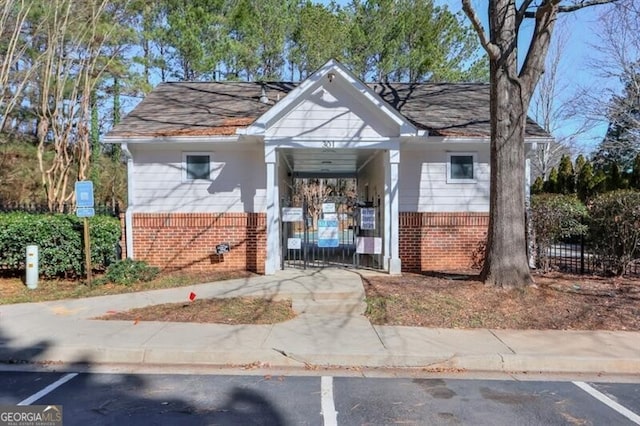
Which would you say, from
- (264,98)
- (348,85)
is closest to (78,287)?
(264,98)

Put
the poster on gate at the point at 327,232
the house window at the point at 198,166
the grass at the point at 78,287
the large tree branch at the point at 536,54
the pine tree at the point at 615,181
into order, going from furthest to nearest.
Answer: the pine tree at the point at 615,181
the house window at the point at 198,166
the poster on gate at the point at 327,232
the grass at the point at 78,287
the large tree branch at the point at 536,54

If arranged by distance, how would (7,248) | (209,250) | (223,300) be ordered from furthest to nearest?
(209,250) → (7,248) → (223,300)

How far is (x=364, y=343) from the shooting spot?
6152 mm

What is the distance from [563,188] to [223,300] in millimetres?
23359

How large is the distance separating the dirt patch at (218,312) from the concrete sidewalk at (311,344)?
0.25 metres

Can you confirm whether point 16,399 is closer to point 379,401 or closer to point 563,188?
point 379,401

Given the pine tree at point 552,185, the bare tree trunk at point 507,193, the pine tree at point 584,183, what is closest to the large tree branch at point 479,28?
the bare tree trunk at point 507,193

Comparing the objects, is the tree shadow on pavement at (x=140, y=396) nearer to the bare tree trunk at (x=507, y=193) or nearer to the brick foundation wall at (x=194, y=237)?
Answer: the bare tree trunk at (x=507, y=193)

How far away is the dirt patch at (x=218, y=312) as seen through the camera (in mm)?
7227

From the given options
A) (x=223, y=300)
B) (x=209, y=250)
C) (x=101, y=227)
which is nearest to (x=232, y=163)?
(x=209, y=250)

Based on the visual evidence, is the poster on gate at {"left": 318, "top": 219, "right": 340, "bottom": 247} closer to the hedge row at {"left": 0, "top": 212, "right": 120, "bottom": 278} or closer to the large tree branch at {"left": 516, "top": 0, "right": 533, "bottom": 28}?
the hedge row at {"left": 0, "top": 212, "right": 120, "bottom": 278}

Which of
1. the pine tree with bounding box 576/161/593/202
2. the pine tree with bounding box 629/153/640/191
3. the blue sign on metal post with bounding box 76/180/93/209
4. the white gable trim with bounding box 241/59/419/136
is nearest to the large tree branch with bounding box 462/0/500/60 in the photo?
the white gable trim with bounding box 241/59/419/136

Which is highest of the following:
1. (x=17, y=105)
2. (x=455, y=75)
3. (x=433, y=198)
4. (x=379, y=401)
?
(x=455, y=75)

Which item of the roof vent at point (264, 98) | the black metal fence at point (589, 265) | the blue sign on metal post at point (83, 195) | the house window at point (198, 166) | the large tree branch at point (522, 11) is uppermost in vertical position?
the large tree branch at point (522, 11)
